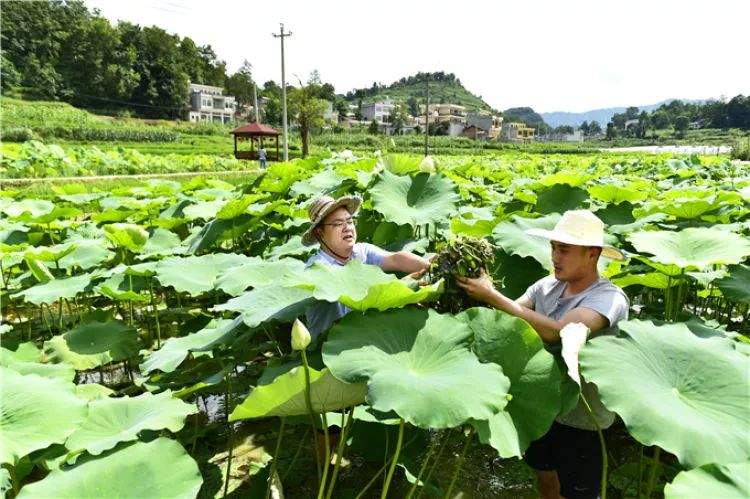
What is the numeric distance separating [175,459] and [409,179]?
2.18 meters

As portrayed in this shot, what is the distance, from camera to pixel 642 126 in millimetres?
109000

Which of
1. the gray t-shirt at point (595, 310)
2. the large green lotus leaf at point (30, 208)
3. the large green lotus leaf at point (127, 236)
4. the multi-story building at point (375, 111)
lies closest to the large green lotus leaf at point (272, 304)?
the gray t-shirt at point (595, 310)

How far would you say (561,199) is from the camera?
315 cm

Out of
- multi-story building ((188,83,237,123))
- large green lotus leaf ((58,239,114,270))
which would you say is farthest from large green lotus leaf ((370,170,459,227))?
multi-story building ((188,83,237,123))

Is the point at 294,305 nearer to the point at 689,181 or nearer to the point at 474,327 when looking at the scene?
the point at 474,327

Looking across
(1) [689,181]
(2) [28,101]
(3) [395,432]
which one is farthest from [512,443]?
(2) [28,101]

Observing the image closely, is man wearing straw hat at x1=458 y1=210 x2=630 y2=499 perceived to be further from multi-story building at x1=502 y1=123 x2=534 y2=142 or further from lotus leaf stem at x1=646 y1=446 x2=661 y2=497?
multi-story building at x1=502 y1=123 x2=534 y2=142

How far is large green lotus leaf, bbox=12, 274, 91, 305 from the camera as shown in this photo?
3141 mm

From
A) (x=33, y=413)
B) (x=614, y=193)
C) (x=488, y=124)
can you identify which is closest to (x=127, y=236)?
(x=33, y=413)

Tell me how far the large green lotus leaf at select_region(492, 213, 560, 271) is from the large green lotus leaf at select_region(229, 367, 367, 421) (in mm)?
1041

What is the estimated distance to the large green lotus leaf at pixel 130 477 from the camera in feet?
4.18

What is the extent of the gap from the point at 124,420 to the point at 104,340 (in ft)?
5.23

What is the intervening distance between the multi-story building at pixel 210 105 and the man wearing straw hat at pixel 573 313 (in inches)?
2613

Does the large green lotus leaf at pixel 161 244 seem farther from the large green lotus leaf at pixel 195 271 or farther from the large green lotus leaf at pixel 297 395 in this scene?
the large green lotus leaf at pixel 297 395
